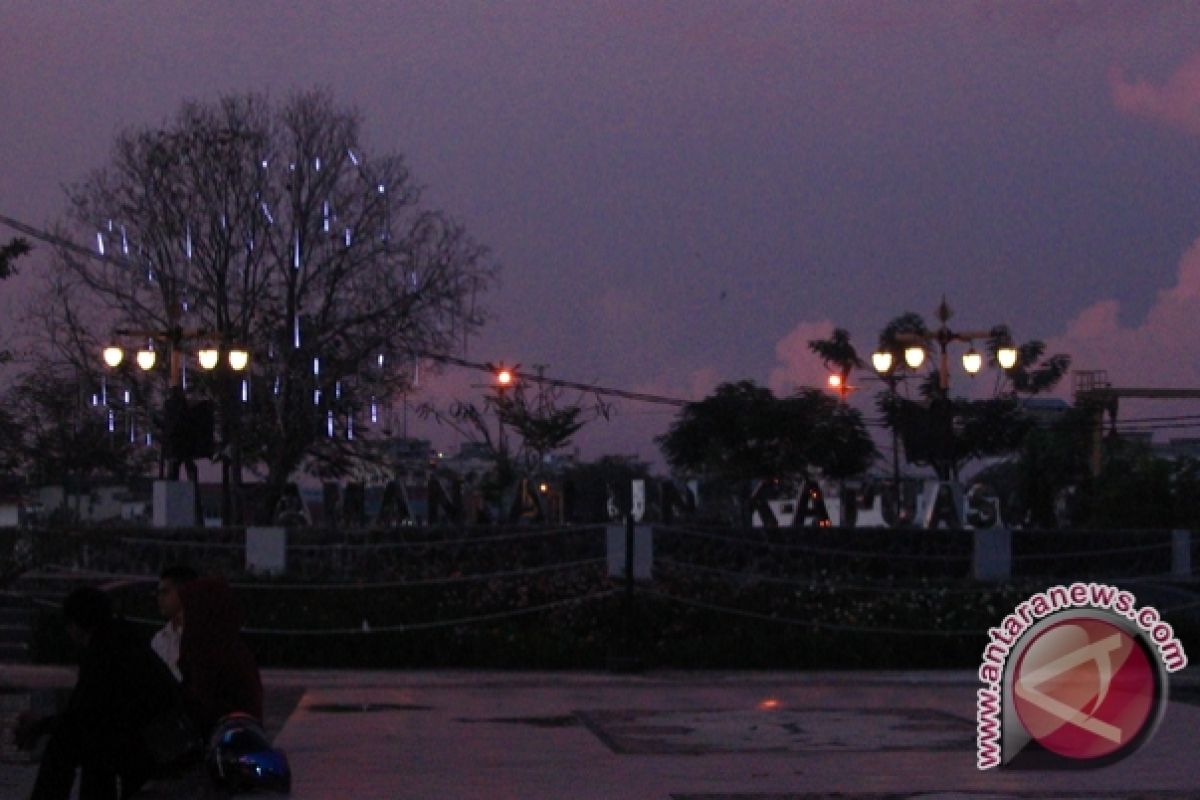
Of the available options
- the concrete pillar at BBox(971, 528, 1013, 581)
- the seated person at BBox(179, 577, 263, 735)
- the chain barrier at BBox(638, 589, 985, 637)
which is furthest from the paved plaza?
the concrete pillar at BBox(971, 528, 1013, 581)

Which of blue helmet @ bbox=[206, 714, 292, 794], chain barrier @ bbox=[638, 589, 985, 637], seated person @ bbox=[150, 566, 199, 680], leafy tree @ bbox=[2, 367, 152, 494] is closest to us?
blue helmet @ bbox=[206, 714, 292, 794]

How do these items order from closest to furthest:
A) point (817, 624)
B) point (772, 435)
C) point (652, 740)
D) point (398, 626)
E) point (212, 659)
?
point (212, 659), point (652, 740), point (398, 626), point (817, 624), point (772, 435)

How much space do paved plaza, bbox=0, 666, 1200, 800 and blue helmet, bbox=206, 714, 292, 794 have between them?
0.95m

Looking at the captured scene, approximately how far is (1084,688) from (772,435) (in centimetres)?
4277

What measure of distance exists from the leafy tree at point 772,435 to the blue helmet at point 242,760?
4245cm

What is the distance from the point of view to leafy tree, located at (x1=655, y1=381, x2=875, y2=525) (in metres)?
55.4

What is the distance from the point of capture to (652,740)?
1590cm

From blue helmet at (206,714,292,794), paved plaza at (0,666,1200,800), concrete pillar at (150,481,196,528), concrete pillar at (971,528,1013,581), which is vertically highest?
concrete pillar at (150,481,196,528)

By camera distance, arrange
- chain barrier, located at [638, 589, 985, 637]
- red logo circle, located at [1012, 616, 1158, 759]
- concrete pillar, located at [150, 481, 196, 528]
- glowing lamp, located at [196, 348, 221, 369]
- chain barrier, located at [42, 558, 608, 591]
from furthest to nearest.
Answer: concrete pillar, located at [150, 481, 196, 528]
glowing lamp, located at [196, 348, 221, 369]
chain barrier, located at [42, 558, 608, 591]
chain barrier, located at [638, 589, 985, 637]
red logo circle, located at [1012, 616, 1158, 759]

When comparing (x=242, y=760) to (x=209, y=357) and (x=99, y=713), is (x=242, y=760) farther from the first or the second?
(x=209, y=357)

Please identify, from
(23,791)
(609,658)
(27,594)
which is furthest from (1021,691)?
(27,594)

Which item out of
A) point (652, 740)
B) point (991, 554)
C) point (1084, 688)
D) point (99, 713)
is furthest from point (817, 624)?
point (99, 713)

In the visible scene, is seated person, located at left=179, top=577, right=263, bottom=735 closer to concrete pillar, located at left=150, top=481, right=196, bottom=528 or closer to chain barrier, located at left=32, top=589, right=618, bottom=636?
chain barrier, located at left=32, top=589, right=618, bottom=636

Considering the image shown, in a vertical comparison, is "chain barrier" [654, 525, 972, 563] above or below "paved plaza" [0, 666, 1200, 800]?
above
